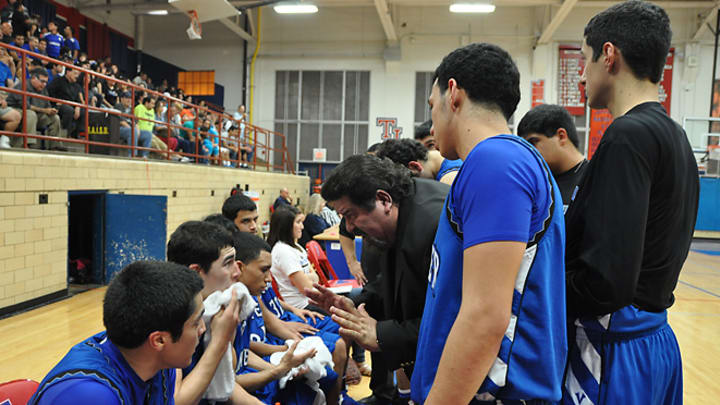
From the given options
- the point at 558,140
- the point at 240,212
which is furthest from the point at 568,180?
the point at 240,212

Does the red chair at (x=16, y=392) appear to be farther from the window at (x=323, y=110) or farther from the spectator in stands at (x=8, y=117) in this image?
the window at (x=323, y=110)

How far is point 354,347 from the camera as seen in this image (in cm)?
379

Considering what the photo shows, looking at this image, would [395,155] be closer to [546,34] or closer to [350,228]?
[350,228]

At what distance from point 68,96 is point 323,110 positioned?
430 inches

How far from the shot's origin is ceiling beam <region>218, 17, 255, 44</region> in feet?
50.1

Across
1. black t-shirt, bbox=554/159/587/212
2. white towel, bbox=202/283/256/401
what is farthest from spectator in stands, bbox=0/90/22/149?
black t-shirt, bbox=554/159/587/212

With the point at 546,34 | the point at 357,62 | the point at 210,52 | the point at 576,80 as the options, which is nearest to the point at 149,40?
the point at 210,52

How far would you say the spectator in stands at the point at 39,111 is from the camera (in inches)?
222

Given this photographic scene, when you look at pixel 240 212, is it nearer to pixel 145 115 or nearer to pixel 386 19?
pixel 145 115

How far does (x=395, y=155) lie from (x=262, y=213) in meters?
9.57

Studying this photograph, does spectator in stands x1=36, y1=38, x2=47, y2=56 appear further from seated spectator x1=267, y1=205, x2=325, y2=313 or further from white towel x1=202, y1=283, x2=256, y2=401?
white towel x1=202, y1=283, x2=256, y2=401

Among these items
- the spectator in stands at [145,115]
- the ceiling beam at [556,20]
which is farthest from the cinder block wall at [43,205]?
the ceiling beam at [556,20]

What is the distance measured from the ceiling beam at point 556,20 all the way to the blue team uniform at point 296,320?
41.7 ft

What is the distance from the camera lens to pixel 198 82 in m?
17.5
